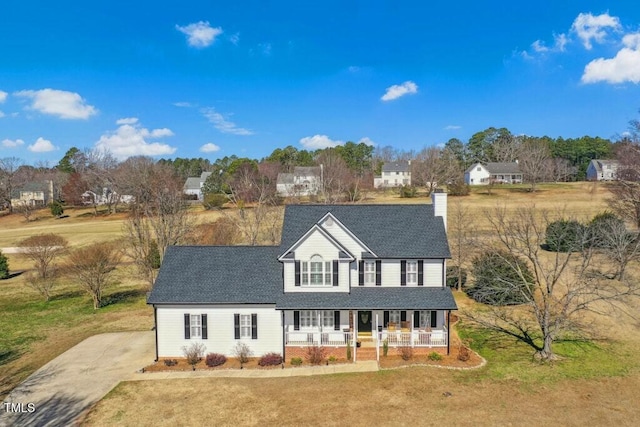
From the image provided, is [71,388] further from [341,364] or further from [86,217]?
[86,217]

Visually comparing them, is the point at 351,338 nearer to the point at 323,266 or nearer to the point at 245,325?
the point at 323,266

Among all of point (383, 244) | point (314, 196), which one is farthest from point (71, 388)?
point (314, 196)

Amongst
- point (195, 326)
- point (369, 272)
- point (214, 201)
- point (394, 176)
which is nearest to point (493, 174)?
point (394, 176)

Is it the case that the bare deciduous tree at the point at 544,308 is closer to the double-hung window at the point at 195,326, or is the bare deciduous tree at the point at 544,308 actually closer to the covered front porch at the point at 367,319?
the covered front porch at the point at 367,319

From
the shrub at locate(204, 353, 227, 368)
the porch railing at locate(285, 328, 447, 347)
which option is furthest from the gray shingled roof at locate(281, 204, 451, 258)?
the shrub at locate(204, 353, 227, 368)

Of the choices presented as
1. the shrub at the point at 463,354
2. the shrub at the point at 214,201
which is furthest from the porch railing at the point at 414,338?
the shrub at the point at 214,201

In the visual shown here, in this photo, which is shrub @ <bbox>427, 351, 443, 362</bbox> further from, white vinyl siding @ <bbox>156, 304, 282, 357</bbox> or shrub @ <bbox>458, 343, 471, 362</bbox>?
white vinyl siding @ <bbox>156, 304, 282, 357</bbox>

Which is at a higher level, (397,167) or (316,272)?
(397,167)
